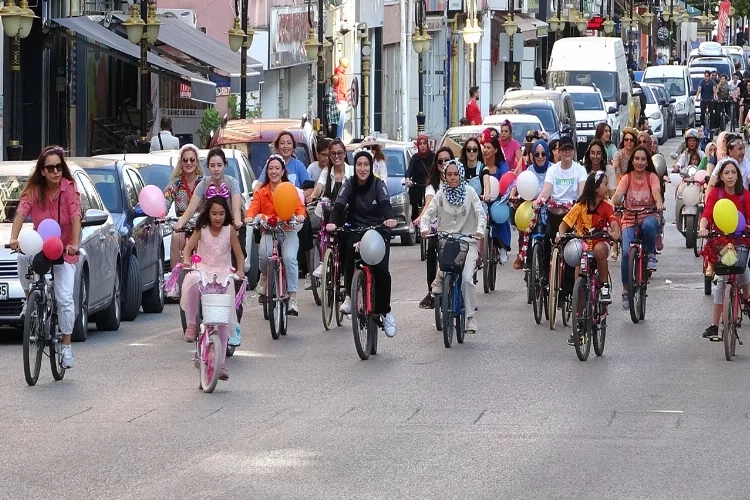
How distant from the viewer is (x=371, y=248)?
15844 millimetres

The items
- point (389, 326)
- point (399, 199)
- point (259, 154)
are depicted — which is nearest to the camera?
point (389, 326)

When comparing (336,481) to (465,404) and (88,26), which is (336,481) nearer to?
(465,404)

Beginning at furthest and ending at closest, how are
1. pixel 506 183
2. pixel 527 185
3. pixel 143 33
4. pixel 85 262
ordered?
pixel 143 33 → pixel 506 183 → pixel 527 185 → pixel 85 262

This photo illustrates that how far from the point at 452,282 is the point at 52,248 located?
3.86 m

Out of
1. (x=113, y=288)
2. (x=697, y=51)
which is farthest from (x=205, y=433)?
(x=697, y=51)

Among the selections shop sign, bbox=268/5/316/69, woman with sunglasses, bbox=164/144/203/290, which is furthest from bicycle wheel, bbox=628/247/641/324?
shop sign, bbox=268/5/316/69

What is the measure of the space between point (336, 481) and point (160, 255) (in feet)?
36.3

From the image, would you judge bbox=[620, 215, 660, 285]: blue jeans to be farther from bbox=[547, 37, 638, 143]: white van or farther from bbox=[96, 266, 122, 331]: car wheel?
bbox=[547, 37, 638, 143]: white van

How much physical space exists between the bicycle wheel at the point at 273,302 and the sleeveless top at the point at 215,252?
291 cm

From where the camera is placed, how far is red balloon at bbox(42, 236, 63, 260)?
46.5ft

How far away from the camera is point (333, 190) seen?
19922 mm

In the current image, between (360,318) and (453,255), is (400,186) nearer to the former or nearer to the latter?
(453,255)

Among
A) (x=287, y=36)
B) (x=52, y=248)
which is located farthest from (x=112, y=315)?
(x=287, y=36)

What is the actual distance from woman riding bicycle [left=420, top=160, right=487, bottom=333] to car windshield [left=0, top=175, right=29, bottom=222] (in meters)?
3.72
